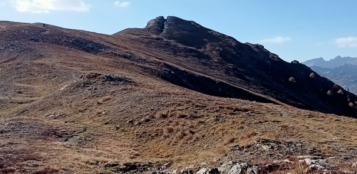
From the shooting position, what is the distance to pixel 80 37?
8825 cm

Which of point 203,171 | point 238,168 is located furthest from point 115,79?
point 238,168

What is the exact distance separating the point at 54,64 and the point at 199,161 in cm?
4471

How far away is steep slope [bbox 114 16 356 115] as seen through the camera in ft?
314

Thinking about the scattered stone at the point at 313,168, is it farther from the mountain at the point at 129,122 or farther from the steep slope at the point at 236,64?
the steep slope at the point at 236,64

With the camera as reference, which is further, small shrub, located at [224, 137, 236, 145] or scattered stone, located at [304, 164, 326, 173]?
small shrub, located at [224, 137, 236, 145]

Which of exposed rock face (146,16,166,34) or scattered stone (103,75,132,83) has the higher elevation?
exposed rock face (146,16,166,34)

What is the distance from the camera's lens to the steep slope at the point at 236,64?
314ft

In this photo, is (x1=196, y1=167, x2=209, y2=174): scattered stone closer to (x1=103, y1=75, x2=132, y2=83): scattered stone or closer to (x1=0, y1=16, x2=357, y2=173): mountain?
(x1=0, y1=16, x2=357, y2=173): mountain

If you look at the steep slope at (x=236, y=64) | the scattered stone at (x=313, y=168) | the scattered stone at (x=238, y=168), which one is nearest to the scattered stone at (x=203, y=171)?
the scattered stone at (x=238, y=168)

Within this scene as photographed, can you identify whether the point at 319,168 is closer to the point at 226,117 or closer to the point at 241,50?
the point at 226,117

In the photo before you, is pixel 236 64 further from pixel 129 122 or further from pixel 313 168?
pixel 313 168

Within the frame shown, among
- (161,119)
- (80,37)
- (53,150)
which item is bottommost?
(53,150)

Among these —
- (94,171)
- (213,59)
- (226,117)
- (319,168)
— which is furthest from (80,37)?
(319,168)

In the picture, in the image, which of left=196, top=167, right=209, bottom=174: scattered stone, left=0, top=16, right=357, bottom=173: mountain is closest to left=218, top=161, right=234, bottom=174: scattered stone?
left=196, top=167, right=209, bottom=174: scattered stone
